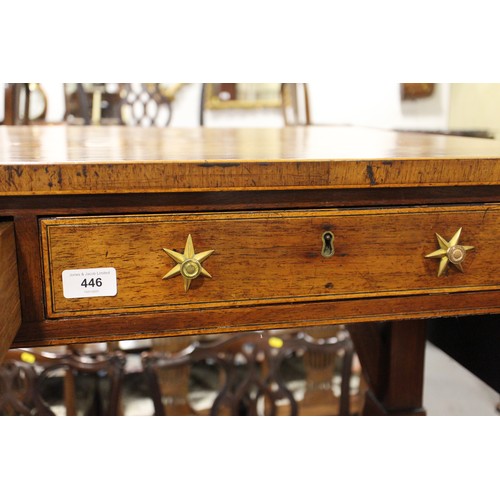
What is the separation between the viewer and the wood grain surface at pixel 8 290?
1.44 ft

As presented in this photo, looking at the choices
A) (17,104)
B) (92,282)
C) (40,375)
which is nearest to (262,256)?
(92,282)

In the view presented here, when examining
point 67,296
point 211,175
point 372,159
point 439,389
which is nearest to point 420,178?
point 372,159

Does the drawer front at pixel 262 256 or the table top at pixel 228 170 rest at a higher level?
the table top at pixel 228 170

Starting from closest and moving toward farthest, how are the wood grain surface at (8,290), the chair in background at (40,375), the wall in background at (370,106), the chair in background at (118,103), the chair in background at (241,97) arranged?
1. the wood grain surface at (8,290)
2. the chair in background at (40,375)
3. the chair in background at (118,103)
4. the wall in background at (370,106)
5. the chair in background at (241,97)

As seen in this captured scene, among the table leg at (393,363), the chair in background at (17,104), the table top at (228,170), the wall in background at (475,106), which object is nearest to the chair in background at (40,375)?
the table leg at (393,363)

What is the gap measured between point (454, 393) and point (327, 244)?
1313 millimetres

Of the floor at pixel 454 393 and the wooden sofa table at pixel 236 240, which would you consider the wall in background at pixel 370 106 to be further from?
the wooden sofa table at pixel 236 240

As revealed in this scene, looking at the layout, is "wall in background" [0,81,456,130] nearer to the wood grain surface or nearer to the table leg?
the table leg

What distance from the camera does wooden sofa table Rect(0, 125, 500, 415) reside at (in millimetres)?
485

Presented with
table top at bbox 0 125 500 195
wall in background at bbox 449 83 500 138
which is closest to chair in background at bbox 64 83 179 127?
wall in background at bbox 449 83 500 138

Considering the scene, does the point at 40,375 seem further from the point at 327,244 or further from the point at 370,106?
the point at 370,106

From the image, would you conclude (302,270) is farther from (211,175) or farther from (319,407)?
(319,407)

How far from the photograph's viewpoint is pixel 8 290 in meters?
0.46

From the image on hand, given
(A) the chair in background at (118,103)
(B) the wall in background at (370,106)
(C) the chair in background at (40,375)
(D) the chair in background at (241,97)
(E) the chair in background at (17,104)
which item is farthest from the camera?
(D) the chair in background at (241,97)
